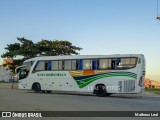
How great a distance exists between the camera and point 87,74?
29.7 m

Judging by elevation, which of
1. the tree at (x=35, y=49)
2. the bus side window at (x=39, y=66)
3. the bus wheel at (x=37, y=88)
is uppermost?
the tree at (x=35, y=49)

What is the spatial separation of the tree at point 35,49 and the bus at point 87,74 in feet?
58.6

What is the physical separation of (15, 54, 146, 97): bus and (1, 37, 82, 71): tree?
58.6 feet

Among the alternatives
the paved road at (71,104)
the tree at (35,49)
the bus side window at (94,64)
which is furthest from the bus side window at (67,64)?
the tree at (35,49)

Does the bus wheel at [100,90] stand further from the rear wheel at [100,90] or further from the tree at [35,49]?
the tree at [35,49]

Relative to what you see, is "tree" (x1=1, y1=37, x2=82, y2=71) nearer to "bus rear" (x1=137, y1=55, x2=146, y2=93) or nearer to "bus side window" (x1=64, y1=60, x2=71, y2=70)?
"bus side window" (x1=64, y1=60, x2=71, y2=70)

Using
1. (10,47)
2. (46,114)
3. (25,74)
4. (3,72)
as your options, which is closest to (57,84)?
(25,74)

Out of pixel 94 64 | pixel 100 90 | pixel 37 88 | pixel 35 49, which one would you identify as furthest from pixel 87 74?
pixel 35 49

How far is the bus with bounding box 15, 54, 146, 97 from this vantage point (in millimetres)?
27484

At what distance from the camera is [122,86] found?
27797 mm

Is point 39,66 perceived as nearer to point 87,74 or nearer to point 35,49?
point 87,74

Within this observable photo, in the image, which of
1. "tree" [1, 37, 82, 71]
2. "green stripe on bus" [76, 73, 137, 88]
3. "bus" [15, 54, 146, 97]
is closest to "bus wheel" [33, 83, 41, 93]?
"bus" [15, 54, 146, 97]

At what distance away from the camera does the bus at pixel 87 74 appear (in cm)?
2748

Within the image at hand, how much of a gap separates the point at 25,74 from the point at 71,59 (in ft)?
18.8
